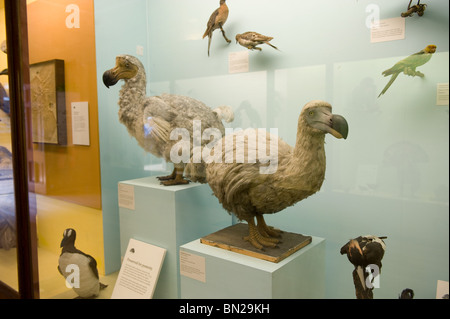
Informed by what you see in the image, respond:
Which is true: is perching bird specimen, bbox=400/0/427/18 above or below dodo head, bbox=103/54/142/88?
above

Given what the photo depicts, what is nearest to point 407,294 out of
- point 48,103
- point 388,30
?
point 388,30

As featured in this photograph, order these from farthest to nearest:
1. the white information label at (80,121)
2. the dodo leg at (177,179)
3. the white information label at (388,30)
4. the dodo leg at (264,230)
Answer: the white information label at (80,121), the dodo leg at (177,179), the dodo leg at (264,230), the white information label at (388,30)

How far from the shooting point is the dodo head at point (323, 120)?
1296 millimetres

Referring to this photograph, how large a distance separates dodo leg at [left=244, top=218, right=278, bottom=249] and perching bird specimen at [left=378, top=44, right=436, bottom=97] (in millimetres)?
740

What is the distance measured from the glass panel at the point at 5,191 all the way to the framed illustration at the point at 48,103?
5.8 inches

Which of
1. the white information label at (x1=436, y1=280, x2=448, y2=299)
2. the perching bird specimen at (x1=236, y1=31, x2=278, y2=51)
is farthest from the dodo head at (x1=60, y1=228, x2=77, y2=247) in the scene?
the white information label at (x1=436, y1=280, x2=448, y2=299)

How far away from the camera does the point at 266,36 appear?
1.61m

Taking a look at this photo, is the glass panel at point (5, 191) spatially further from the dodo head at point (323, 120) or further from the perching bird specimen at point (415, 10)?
the perching bird specimen at point (415, 10)

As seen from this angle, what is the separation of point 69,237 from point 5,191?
472 millimetres

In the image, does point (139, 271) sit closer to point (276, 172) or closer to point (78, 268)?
point (78, 268)

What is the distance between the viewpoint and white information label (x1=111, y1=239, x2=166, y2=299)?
1.85m

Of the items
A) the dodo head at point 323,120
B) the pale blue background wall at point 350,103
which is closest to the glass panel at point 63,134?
the pale blue background wall at point 350,103

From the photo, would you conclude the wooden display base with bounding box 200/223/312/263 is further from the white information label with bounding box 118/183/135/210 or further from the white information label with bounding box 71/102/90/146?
the white information label with bounding box 71/102/90/146
